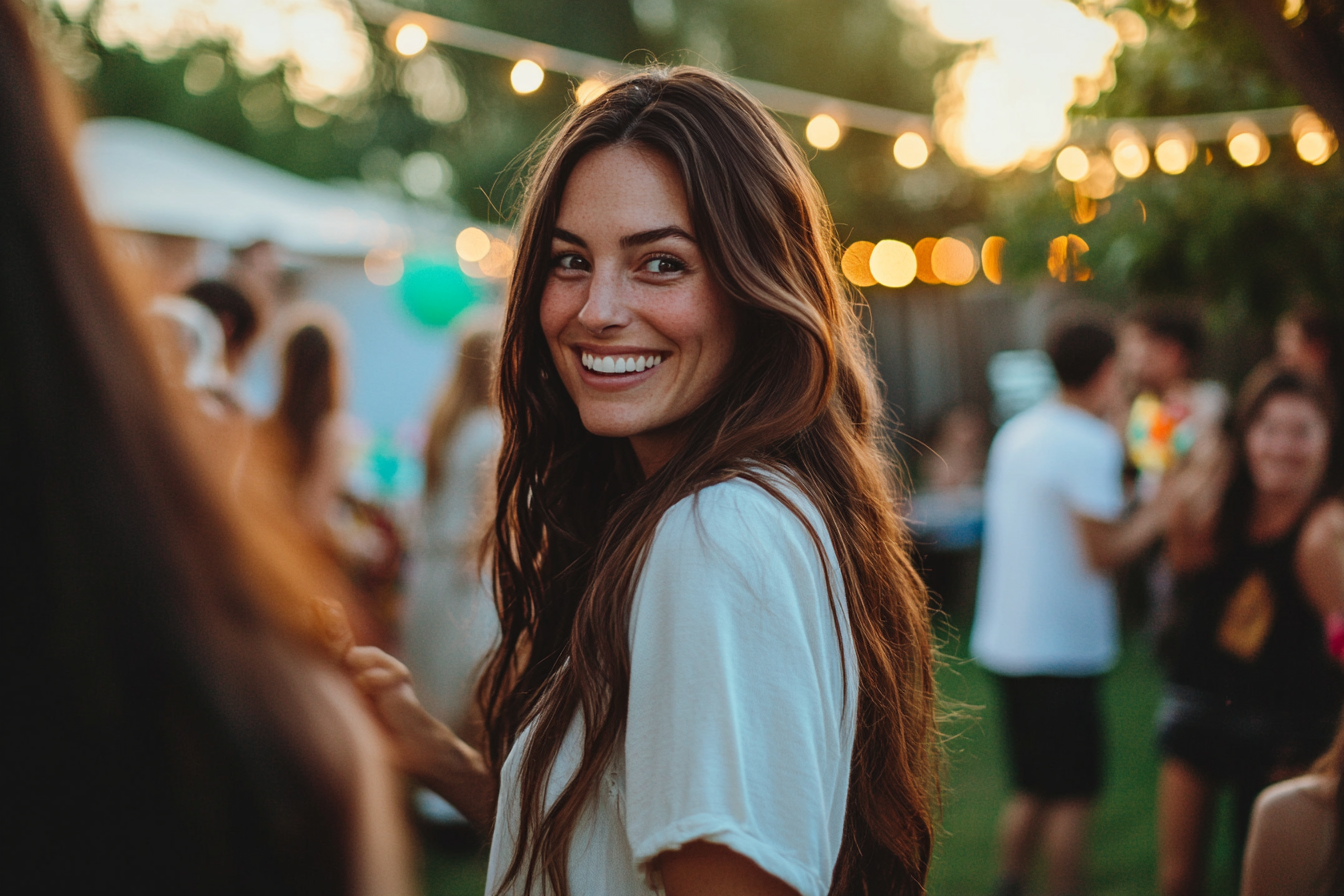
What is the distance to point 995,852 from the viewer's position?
432 centimetres

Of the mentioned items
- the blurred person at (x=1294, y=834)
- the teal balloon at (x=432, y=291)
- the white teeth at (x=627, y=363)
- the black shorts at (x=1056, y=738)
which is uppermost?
the teal balloon at (x=432, y=291)

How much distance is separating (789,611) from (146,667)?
26.2 inches

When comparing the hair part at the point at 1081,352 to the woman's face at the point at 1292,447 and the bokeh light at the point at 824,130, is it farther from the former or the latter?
the bokeh light at the point at 824,130

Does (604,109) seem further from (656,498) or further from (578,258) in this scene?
(656,498)

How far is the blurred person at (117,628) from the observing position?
607 mm

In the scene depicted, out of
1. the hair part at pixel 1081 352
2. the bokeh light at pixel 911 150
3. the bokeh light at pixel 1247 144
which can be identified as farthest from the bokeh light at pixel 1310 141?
the bokeh light at pixel 911 150

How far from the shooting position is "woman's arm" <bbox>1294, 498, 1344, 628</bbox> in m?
3.03

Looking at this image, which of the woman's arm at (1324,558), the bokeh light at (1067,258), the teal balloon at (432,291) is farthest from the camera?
the teal balloon at (432,291)

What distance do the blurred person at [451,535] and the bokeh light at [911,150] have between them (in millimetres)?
2281

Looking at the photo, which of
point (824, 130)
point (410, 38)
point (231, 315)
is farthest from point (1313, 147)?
point (231, 315)

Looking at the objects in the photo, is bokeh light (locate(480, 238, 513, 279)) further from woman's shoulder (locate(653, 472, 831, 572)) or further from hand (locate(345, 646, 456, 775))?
woman's shoulder (locate(653, 472, 831, 572))

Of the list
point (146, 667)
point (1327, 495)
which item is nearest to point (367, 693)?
point (146, 667)

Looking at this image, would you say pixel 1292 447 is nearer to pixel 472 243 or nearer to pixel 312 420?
pixel 312 420

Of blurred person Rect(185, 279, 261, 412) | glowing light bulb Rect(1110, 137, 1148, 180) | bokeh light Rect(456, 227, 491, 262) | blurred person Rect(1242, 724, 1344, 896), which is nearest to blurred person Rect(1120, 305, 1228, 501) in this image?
glowing light bulb Rect(1110, 137, 1148, 180)
